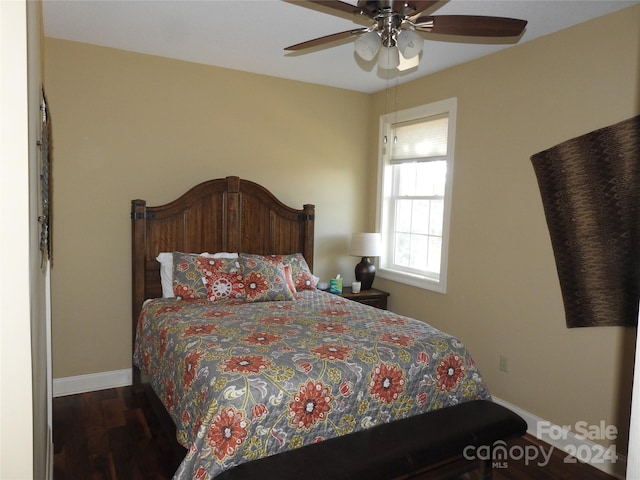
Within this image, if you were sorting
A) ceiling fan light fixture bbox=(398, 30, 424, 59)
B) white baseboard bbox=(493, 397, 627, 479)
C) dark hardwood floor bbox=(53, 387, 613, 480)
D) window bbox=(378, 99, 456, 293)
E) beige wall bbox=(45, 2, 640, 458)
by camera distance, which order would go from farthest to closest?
window bbox=(378, 99, 456, 293)
beige wall bbox=(45, 2, 640, 458)
white baseboard bbox=(493, 397, 627, 479)
dark hardwood floor bbox=(53, 387, 613, 480)
ceiling fan light fixture bbox=(398, 30, 424, 59)

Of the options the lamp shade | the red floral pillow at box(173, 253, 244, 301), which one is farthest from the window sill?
the red floral pillow at box(173, 253, 244, 301)

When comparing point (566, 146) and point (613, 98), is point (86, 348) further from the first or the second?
point (613, 98)

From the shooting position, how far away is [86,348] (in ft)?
11.5

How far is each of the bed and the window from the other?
40.5 inches

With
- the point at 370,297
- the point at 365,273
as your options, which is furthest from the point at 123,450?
the point at 365,273

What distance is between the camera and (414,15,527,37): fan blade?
1991mm

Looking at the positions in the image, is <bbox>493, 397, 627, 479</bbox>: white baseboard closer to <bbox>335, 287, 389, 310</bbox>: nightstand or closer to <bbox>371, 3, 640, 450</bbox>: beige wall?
<bbox>371, 3, 640, 450</bbox>: beige wall

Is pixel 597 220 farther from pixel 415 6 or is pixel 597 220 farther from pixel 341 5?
pixel 341 5

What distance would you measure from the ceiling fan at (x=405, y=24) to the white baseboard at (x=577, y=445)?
7.81 feet

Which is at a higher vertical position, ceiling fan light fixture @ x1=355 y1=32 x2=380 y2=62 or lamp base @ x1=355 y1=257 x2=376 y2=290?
ceiling fan light fixture @ x1=355 y1=32 x2=380 y2=62

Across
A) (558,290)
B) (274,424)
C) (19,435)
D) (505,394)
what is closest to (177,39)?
(274,424)

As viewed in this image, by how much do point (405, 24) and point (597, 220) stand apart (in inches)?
66.0

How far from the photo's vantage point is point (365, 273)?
4344mm

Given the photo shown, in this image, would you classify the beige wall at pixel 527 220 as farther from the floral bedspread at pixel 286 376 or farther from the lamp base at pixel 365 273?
the floral bedspread at pixel 286 376
